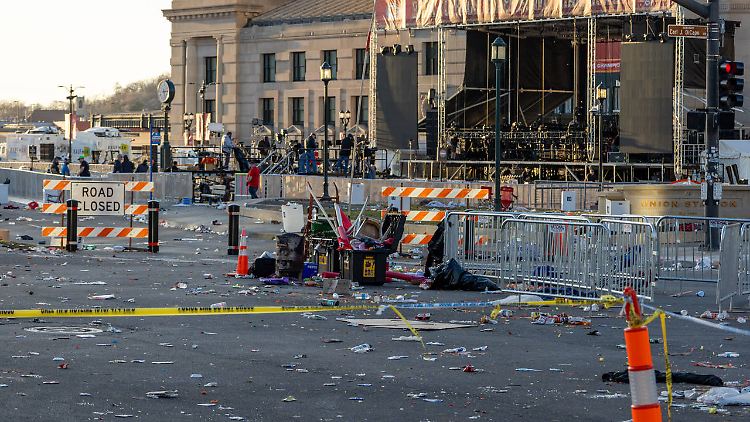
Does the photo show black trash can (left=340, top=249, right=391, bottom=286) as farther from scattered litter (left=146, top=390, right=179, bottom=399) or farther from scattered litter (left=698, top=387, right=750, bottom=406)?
scattered litter (left=698, top=387, right=750, bottom=406)

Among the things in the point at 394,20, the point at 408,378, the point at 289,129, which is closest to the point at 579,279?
the point at 408,378

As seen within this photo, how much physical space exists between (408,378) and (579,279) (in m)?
7.48

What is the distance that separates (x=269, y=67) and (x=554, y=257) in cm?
5846

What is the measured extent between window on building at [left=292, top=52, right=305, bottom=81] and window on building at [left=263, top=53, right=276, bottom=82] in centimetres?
144

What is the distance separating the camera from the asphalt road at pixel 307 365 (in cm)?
993

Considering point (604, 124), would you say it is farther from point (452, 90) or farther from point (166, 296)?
point (166, 296)

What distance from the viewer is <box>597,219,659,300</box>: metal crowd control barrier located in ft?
59.2

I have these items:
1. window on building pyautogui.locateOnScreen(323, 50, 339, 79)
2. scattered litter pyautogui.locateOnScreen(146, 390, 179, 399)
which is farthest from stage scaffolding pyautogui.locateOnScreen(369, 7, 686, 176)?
scattered litter pyautogui.locateOnScreen(146, 390, 179, 399)

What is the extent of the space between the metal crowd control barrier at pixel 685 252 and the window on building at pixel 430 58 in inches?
1775

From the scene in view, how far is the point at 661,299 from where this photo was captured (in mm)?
19156

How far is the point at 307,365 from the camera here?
478 inches

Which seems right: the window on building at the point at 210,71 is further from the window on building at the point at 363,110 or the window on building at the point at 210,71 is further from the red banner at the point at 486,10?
the red banner at the point at 486,10

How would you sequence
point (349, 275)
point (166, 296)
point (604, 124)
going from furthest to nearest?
1. point (604, 124)
2. point (349, 275)
3. point (166, 296)

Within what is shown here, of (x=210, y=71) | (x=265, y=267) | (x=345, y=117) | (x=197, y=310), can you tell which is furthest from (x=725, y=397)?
(x=210, y=71)
